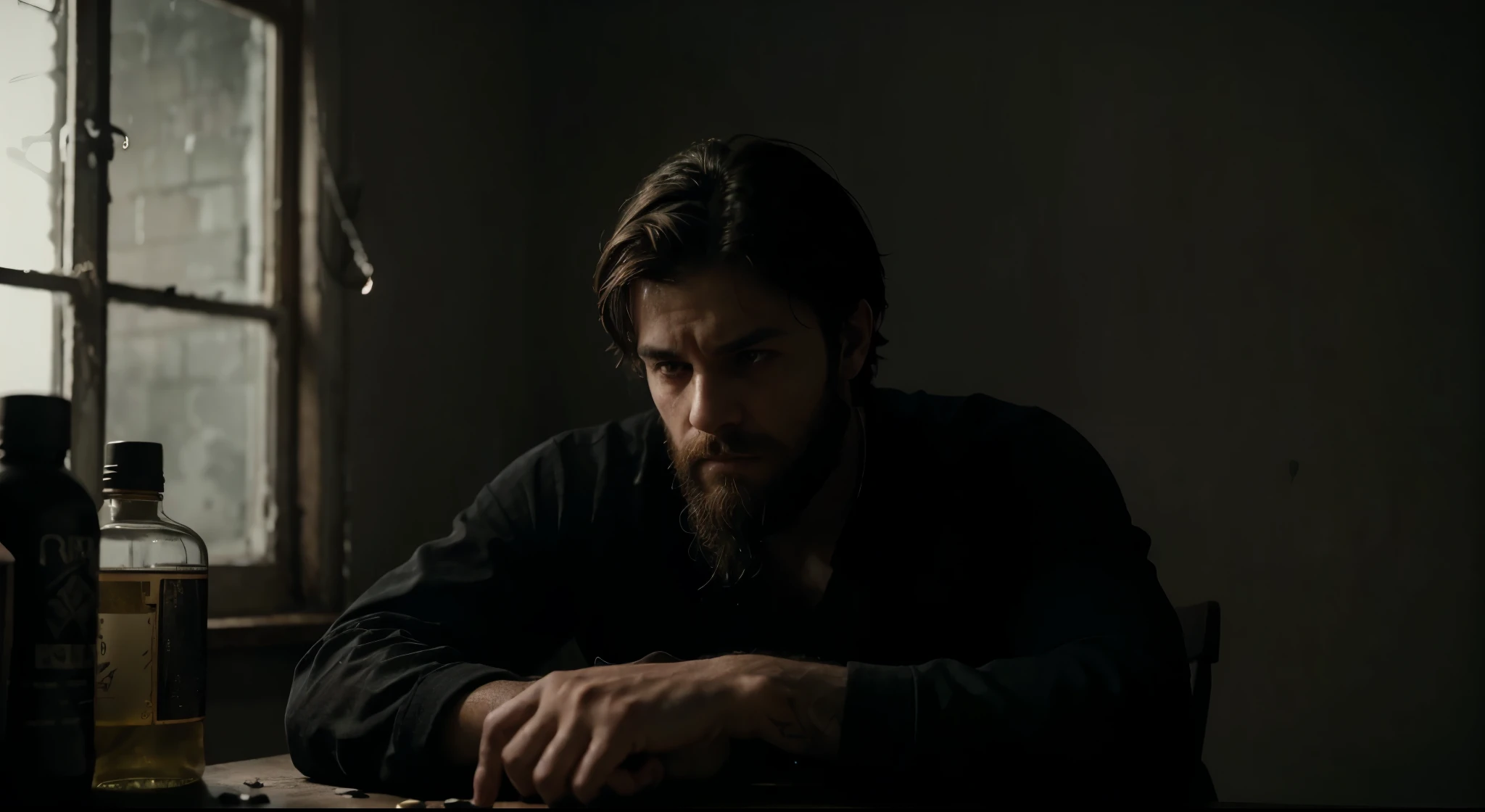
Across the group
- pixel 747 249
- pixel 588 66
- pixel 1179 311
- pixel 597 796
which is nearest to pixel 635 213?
pixel 747 249

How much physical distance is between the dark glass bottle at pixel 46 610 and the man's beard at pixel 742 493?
619 millimetres

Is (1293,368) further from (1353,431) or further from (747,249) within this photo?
(747,249)

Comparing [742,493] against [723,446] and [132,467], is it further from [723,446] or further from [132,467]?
[132,467]

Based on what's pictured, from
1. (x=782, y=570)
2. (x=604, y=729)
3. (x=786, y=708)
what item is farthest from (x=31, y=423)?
(x=782, y=570)

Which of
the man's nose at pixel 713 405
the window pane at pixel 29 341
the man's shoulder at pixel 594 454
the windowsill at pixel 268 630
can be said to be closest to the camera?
the man's nose at pixel 713 405

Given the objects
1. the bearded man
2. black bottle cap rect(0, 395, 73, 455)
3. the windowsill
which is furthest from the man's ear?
the windowsill

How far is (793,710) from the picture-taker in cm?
91

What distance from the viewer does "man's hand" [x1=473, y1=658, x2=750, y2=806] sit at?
85 centimetres

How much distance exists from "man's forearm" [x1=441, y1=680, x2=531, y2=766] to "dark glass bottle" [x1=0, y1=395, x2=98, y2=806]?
26 cm

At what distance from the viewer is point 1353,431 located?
6.75 feet

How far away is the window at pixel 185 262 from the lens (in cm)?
183

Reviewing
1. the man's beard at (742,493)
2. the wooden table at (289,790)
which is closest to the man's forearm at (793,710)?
the wooden table at (289,790)

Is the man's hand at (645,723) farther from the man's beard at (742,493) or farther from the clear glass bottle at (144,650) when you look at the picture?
the man's beard at (742,493)

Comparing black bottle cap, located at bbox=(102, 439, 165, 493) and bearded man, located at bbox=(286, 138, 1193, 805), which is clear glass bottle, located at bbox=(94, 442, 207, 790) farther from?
Answer: bearded man, located at bbox=(286, 138, 1193, 805)
